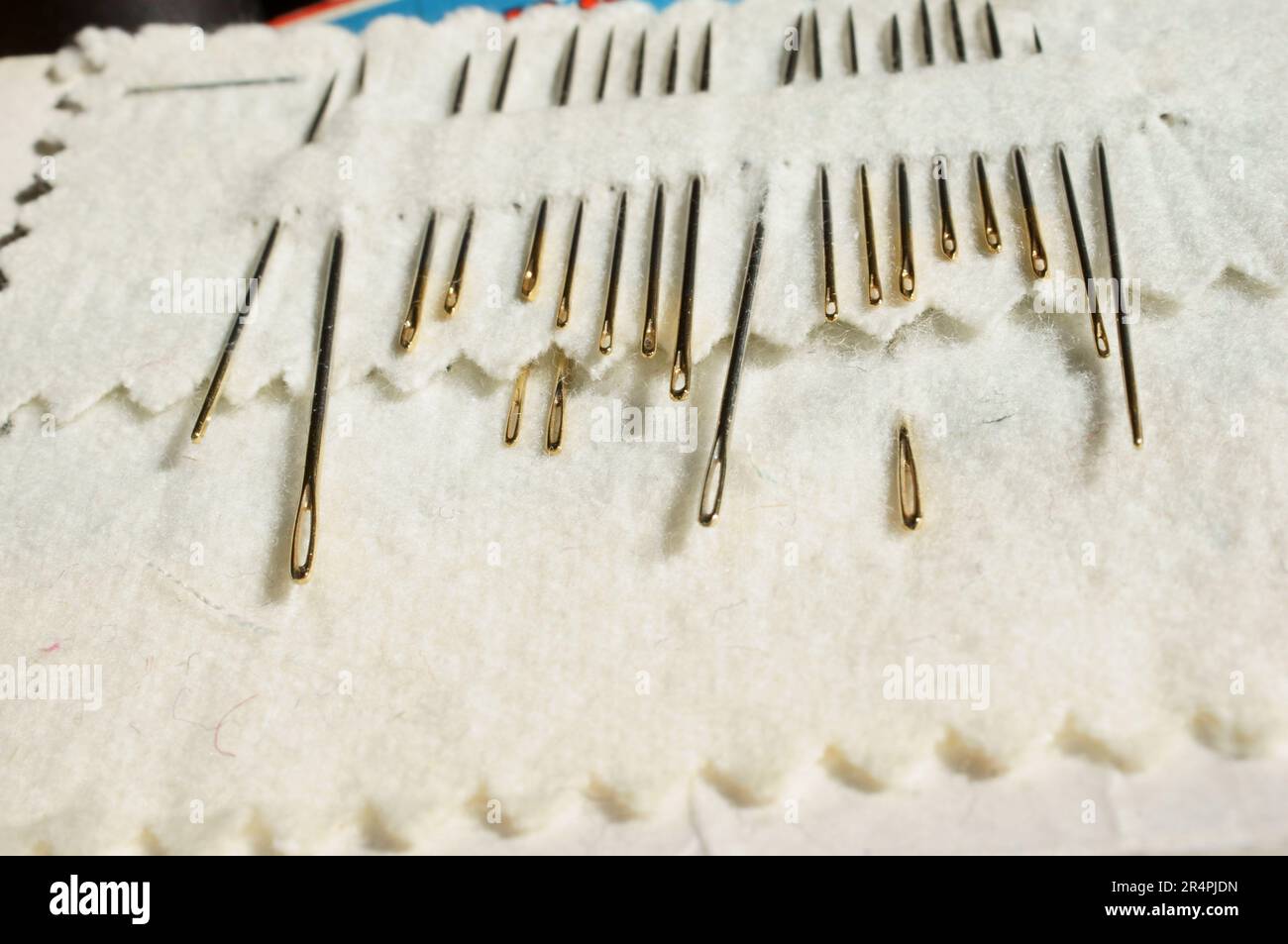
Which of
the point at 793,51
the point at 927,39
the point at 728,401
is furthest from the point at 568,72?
the point at 728,401

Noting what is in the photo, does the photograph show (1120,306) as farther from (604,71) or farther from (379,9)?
(379,9)

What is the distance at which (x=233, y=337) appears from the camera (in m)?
0.67

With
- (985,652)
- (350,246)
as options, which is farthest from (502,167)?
(985,652)

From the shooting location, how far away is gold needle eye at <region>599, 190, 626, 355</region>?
0.63m

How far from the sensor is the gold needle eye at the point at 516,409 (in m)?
0.62

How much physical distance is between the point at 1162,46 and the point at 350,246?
0.61 metres

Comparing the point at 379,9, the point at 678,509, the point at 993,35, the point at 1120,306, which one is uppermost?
the point at 379,9

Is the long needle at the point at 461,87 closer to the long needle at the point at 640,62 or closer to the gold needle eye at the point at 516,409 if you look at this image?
the long needle at the point at 640,62

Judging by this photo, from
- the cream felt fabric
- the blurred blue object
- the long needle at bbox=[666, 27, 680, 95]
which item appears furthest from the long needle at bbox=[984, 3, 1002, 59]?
the blurred blue object

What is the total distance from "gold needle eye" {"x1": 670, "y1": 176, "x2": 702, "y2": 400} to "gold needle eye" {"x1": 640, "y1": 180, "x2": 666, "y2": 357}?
0.05 feet

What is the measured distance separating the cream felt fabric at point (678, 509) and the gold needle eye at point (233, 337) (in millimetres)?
11

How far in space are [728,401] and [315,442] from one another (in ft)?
0.87

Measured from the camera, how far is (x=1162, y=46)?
0.69 m

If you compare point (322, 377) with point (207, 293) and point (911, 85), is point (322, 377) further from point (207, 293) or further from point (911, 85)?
point (911, 85)
